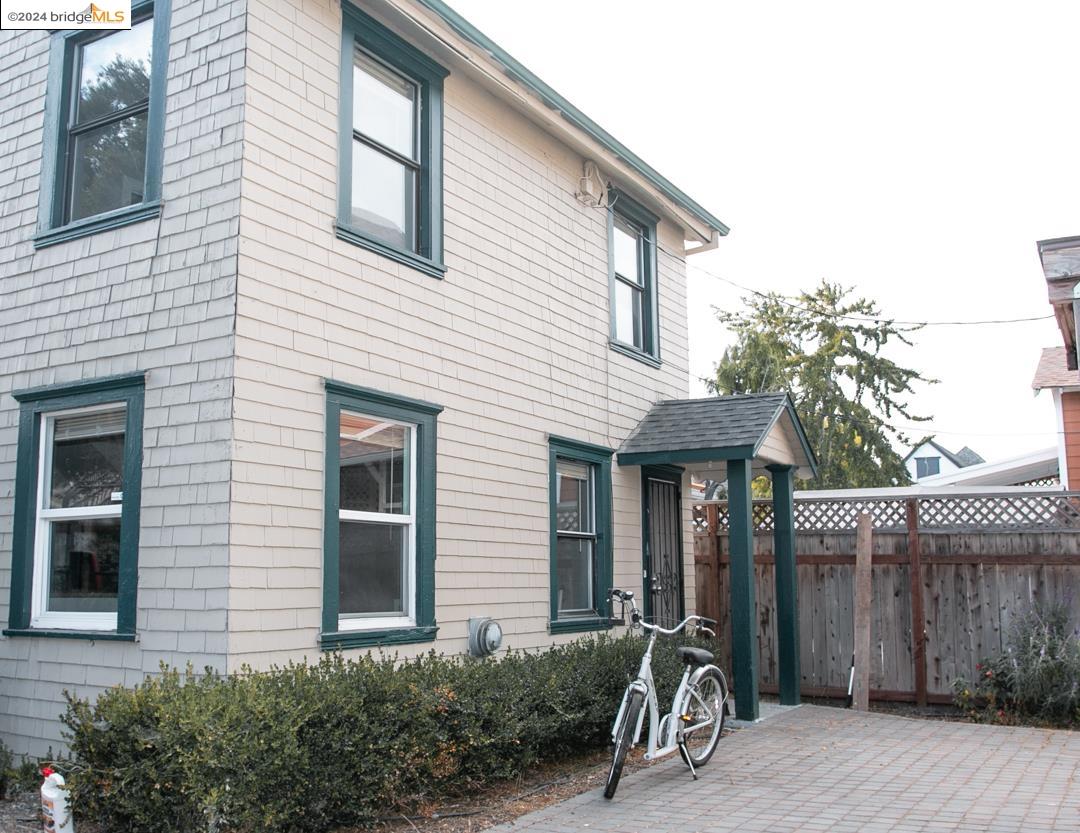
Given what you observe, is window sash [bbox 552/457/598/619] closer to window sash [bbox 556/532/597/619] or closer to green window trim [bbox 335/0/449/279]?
window sash [bbox 556/532/597/619]

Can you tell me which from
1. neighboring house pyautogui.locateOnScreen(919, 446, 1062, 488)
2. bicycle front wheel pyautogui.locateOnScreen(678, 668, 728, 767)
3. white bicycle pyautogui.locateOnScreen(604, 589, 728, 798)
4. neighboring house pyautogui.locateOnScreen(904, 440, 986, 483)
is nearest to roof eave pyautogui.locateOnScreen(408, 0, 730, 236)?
white bicycle pyautogui.locateOnScreen(604, 589, 728, 798)

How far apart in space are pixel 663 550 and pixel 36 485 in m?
6.64

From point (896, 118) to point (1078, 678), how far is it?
890 centimetres

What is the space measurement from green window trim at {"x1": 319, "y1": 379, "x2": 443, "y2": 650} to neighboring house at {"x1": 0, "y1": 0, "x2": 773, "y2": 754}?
21 mm

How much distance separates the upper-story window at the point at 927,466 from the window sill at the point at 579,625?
38124 millimetres

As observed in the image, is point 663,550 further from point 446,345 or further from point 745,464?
point 446,345

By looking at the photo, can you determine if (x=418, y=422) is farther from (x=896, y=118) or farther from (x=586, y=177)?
(x=896, y=118)

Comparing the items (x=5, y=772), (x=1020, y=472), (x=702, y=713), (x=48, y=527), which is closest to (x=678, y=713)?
(x=702, y=713)

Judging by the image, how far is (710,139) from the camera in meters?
16.9

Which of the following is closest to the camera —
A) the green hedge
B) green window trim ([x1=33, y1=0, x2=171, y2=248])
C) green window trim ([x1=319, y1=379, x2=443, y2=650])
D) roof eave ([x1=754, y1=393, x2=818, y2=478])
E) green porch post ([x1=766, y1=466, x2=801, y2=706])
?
the green hedge

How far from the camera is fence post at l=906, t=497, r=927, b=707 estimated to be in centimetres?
1135

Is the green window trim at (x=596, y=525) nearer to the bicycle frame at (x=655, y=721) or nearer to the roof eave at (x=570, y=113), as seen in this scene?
the bicycle frame at (x=655, y=721)

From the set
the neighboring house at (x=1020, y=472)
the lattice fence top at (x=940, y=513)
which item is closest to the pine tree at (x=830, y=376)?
the neighboring house at (x=1020, y=472)

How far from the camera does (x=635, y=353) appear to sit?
1144 centimetres
